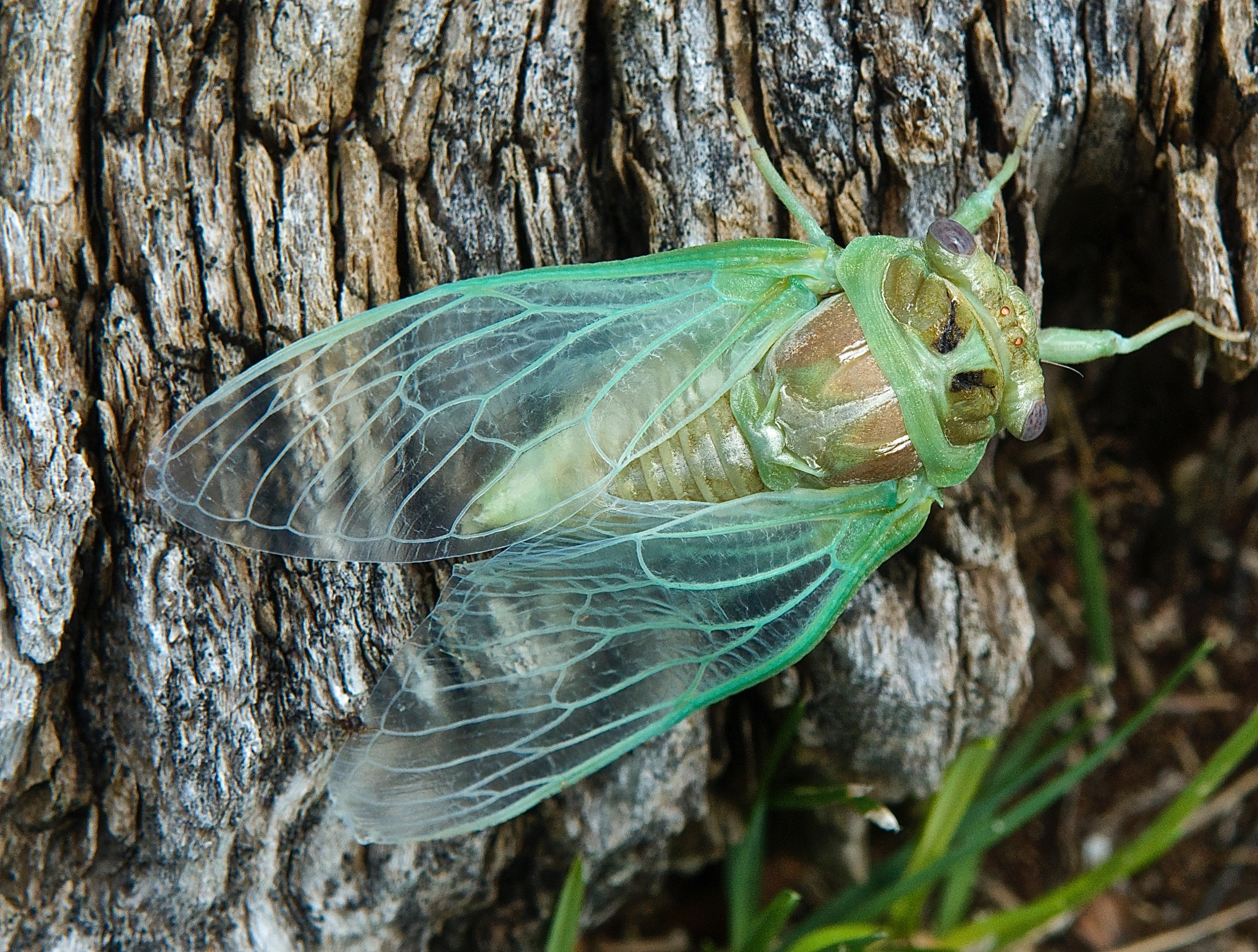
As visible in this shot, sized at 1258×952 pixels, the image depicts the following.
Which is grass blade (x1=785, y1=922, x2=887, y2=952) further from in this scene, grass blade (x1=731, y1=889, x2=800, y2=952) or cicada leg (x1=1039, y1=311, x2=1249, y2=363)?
cicada leg (x1=1039, y1=311, x2=1249, y2=363)

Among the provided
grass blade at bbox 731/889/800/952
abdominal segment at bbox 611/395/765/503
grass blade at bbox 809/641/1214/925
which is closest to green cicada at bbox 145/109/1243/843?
abdominal segment at bbox 611/395/765/503

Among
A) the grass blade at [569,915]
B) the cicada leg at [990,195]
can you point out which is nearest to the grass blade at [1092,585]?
the cicada leg at [990,195]

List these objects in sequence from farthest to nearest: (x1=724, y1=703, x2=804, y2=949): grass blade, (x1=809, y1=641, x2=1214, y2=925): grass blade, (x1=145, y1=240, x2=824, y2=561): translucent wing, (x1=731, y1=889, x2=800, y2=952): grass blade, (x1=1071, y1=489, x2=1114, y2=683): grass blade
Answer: (x1=1071, y1=489, x2=1114, y2=683): grass blade, (x1=724, y1=703, x2=804, y2=949): grass blade, (x1=809, y1=641, x2=1214, y2=925): grass blade, (x1=731, y1=889, x2=800, y2=952): grass blade, (x1=145, y1=240, x2=824, y2=561): translucent wing

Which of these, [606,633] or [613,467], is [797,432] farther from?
[606,633]

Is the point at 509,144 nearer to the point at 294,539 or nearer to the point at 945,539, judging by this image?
the point at 294,539

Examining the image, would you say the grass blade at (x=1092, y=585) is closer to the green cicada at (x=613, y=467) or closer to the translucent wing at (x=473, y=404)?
the green cicada at (x=613, y=467)

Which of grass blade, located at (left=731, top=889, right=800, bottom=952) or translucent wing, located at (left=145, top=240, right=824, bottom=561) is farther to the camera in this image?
grass blade, located at (left=731, top=889, right=800, bottom=952)

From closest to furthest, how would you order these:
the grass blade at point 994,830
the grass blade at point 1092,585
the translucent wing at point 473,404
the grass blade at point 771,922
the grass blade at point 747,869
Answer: the translucent wing at point 473,404 → the grass blade at point 771,922 → the grass blade at point 994,830 → the grass blade at point 747,869 → the grass blade at point 1092,585
